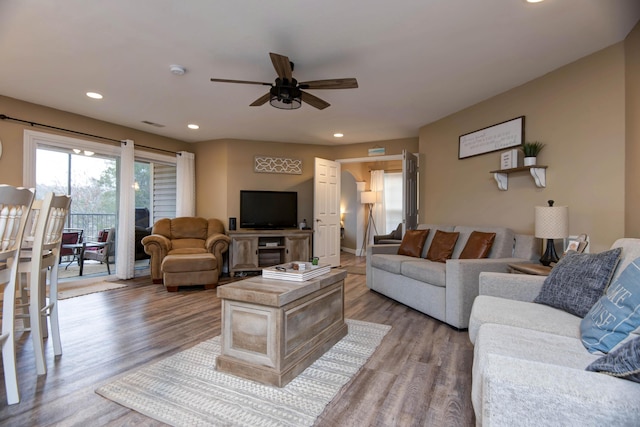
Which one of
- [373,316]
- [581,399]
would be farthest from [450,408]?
[373,316]

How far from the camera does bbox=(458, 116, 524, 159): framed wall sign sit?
3428 mm

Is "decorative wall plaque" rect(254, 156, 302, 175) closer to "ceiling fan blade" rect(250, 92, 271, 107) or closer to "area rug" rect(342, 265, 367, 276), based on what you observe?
"area rug" rect(342, 265, 367, 276)

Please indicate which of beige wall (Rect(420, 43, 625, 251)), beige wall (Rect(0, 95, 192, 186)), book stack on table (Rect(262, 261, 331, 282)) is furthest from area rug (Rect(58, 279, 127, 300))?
beige wall (Rect(420, 43, 625, 251))

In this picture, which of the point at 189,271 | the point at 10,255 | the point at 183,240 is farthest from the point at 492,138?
the point at 183,240

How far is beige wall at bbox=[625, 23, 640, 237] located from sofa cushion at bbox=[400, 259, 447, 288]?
142cm

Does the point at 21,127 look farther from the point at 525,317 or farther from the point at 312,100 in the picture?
the point at 525,317

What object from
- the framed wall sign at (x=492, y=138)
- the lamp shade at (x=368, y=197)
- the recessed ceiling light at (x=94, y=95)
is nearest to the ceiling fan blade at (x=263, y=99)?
the recessed ceiling light at (x=94, y=95)

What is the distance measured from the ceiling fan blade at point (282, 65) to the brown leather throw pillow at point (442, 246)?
251 cm

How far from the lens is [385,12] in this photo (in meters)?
2.16

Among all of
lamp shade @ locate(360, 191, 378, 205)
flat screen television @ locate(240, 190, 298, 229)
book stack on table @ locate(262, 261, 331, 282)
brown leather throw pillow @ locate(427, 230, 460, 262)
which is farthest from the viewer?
lamp shade @ locate(360, 191, 378, 205)

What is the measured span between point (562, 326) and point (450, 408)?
71 cm

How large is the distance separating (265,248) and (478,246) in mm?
3469

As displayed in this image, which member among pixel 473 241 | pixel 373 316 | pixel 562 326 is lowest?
pixel 373 316

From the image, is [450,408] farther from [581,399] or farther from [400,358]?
[581,399]
